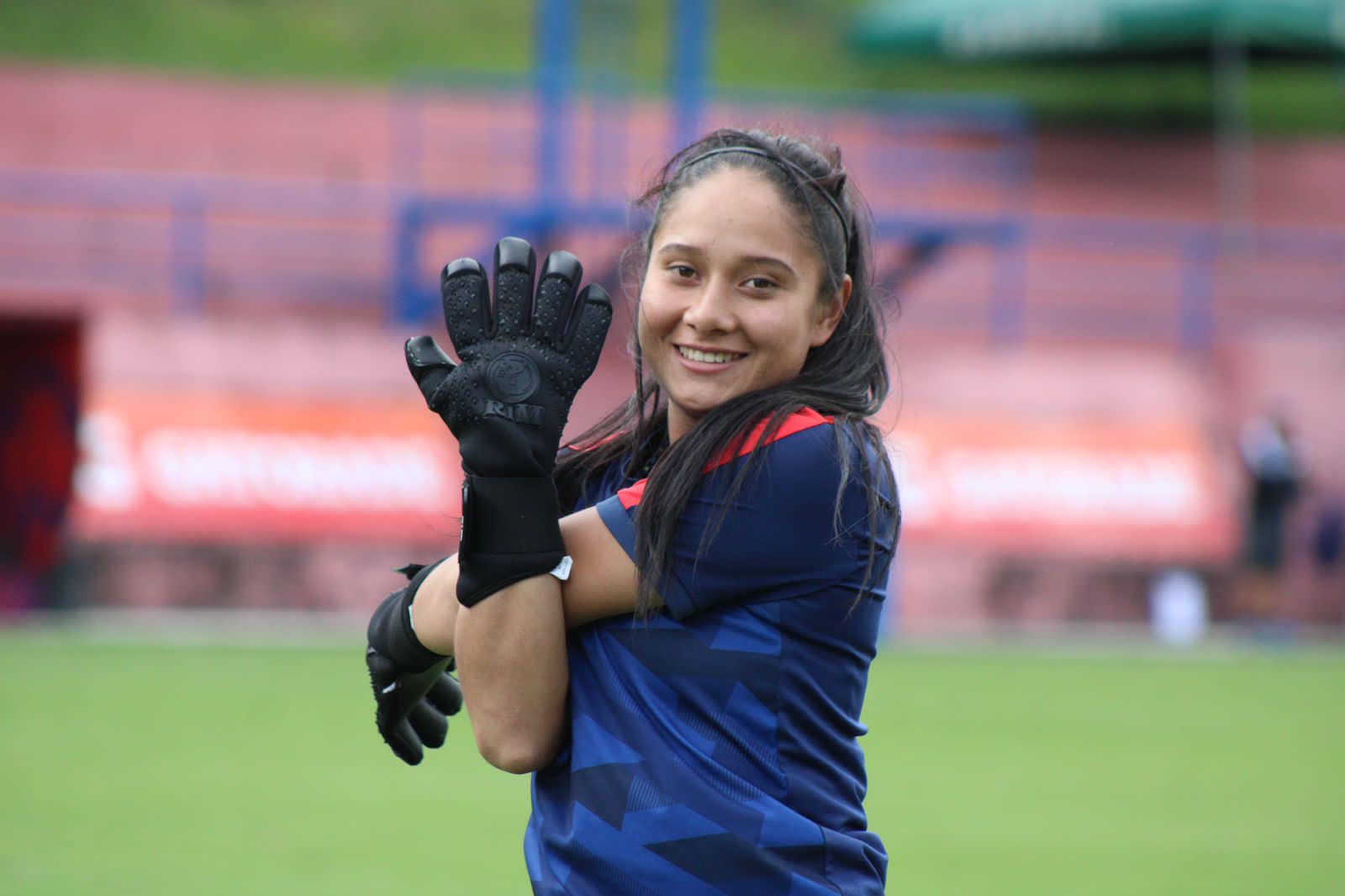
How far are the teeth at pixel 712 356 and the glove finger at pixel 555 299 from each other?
17 centimetres

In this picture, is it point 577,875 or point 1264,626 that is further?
point 1264,626

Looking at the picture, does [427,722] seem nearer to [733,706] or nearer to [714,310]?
[733,706]

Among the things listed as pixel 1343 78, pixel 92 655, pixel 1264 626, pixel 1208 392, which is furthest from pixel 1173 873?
pixel 1343 78

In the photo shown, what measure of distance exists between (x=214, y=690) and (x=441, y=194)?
1012 cm

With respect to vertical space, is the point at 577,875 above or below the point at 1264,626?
above

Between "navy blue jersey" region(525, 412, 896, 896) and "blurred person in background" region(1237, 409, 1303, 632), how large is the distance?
14.5 m

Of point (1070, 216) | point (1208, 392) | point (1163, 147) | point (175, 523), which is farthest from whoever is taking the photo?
point (1163, 147)

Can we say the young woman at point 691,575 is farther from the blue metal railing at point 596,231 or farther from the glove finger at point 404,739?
the blue metal railing at point 596,231

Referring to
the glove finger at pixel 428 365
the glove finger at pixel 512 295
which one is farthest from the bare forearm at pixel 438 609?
the glove finger at pixel 512 295

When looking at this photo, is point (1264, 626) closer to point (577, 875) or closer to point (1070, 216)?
point (1070, 216)

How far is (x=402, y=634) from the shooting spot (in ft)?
8.55

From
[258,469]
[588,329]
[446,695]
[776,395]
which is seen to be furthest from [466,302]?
[258,469]

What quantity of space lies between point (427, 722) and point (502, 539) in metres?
0.61

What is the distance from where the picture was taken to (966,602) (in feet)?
53.3
